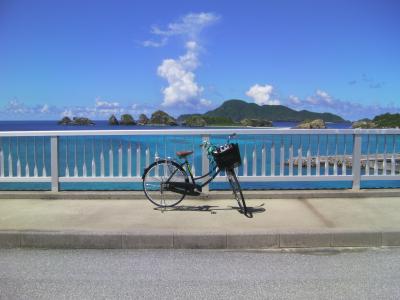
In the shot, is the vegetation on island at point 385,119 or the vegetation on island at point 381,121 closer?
the vegetation on island at point 385,119

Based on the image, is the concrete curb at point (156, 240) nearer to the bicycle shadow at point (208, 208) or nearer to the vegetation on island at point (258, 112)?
the bicycle shadow at point (208, 208)

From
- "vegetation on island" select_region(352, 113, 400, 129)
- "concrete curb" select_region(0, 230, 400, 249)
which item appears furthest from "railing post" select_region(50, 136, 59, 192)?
"vegetation on island" select_region(352, 113, 400, 129)

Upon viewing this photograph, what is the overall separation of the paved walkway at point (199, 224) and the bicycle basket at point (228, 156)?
2.70 feet

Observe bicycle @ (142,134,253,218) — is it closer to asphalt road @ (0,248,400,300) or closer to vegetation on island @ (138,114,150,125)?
asphalt road @ (0,248,400,300)

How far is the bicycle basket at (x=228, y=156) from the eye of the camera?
258 inches

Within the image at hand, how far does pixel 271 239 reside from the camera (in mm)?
5520

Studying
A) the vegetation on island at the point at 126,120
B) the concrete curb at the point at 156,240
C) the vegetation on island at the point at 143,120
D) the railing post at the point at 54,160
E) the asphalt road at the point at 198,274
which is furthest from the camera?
the vegetation on island at the point at 126,120

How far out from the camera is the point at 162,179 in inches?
276

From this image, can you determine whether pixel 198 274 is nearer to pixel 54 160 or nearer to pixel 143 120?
pixel 54 160

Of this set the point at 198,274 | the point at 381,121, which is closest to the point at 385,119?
the point at 381,121

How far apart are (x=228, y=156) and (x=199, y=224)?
1178 mm

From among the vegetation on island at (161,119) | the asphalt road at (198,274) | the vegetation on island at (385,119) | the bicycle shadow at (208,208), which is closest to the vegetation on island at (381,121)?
the vegetation on island at (385,119)

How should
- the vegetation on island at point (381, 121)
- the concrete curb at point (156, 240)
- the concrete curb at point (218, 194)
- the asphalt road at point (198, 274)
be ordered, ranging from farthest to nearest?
the vegetation on island at point (381, 121), the concrete curb at point (218, 194), the concrete curb at point (156, 240), the asphalt road at point (198, 274)

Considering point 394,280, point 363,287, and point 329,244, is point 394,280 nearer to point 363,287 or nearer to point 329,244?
point 363,287
